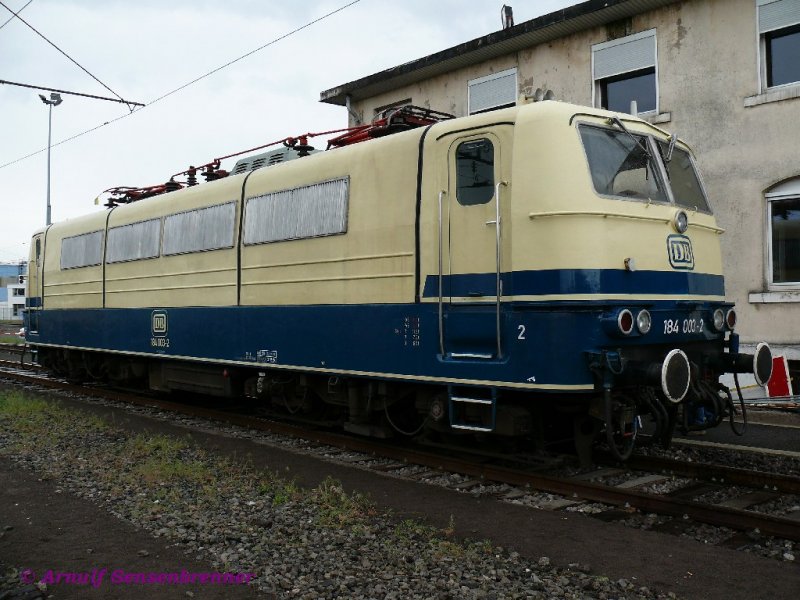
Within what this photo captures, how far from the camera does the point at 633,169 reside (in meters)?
7.04

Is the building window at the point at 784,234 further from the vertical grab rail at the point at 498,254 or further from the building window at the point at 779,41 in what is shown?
the vertical grab rail at the point at 498,254

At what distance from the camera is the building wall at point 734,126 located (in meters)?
12.2

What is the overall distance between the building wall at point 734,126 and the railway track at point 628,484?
6.15 metres

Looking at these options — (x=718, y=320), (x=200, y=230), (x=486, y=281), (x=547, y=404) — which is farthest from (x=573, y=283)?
(x=200, y=230)

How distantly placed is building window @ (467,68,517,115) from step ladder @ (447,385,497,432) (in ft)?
33.9

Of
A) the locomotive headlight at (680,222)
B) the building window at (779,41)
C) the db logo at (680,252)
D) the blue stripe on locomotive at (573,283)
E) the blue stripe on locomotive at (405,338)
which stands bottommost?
the blue stripe on locomotive at (405,338)

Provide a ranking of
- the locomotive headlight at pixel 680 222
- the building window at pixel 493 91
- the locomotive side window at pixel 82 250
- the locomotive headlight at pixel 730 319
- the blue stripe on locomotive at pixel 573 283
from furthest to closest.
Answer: the building window at pixel 493 91 < the locomotive side window at pixel 82 250 < the locomotive headlight at pixel 730 319 < the locomotive headlight at pixel 680 222 < the blue stripe on locomotive at pixel 573 283

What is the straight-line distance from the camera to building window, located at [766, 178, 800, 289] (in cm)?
1214

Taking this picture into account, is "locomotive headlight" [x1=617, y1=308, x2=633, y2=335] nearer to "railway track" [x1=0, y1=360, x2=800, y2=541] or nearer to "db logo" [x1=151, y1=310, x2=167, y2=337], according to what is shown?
"railway track" [x1=0, y1=360, x2=800, y2=541]

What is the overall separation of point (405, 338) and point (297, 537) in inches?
98.5

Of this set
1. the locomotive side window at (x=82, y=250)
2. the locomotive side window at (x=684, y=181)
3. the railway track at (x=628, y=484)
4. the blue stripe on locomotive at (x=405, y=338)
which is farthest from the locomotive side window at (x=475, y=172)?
the locomotive side window at (x=82, y=250)

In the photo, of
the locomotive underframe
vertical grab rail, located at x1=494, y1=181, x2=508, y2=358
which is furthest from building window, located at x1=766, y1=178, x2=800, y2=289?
vertical grab rail, located at x1=494, y1=181, x2=508, y2=358

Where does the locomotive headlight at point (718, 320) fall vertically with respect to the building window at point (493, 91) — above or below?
below

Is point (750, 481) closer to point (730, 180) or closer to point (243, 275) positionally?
point (243, 275)
